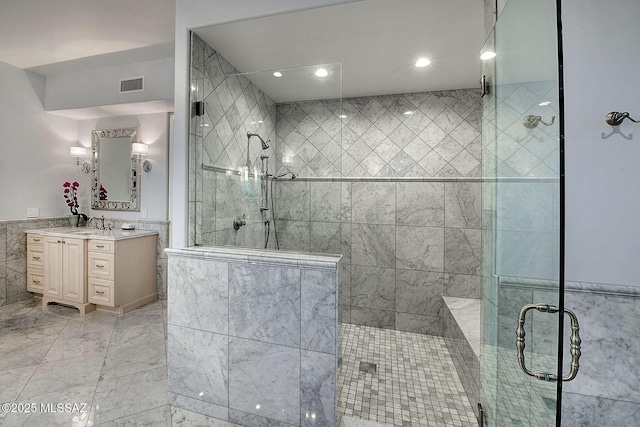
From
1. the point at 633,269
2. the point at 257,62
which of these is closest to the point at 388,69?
the point at 257,62

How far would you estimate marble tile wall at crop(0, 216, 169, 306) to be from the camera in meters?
3.23

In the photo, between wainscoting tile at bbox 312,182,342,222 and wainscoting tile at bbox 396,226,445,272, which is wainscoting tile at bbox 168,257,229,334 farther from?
wainscoting tile at bbox 396,226,445,272

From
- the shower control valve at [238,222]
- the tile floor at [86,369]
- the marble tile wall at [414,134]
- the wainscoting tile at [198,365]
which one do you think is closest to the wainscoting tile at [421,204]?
the marble tile wall at [414,134]

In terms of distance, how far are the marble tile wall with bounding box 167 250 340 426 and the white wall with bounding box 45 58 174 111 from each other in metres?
2.35

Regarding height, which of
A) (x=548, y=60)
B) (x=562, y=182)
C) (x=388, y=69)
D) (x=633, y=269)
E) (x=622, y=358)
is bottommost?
(x=622, y=358)

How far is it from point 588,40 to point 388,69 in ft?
4.97

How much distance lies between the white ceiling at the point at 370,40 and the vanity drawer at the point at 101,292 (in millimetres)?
2744

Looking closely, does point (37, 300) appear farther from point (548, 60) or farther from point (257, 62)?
point (548, 60)

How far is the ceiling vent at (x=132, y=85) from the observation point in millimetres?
3163

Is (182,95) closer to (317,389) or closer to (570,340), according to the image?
(317,389)

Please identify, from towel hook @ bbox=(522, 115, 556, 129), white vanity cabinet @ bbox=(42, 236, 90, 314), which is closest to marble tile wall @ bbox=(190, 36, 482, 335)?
towel hook @ bbox=(522, 115, 556, 129)

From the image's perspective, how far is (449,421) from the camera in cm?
166

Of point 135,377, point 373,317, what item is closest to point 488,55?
point 373,317

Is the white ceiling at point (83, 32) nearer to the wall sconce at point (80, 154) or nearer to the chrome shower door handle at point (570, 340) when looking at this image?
the wall sconce at point (80, 154)
